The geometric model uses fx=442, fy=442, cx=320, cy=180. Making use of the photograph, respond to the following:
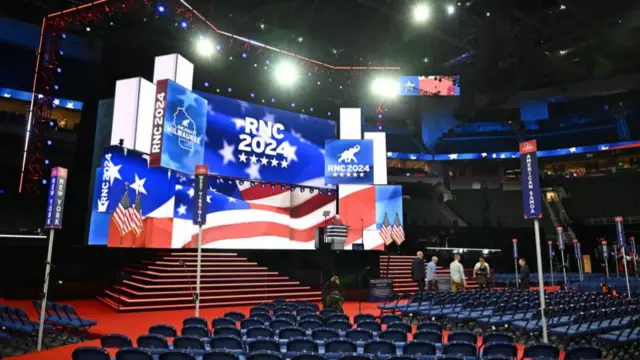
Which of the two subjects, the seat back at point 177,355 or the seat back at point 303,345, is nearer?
the seat back at point 177,355

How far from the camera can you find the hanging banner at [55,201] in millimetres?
8508

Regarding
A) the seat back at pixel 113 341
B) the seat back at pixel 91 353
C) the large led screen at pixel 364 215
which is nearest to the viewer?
the seat back at pixel 91 353

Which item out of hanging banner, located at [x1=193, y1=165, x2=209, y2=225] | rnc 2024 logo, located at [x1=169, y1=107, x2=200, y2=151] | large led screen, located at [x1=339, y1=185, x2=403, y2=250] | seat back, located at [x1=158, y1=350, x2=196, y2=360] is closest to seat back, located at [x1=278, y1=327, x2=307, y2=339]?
seat back, located at [x1=158, y1=350, x2=196, y2=360]

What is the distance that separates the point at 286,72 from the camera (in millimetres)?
19453

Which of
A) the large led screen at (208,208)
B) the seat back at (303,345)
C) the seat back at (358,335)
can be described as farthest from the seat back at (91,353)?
the large led screen at (208,208)

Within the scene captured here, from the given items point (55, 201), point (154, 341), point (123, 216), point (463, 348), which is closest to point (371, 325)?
point (463, 348)

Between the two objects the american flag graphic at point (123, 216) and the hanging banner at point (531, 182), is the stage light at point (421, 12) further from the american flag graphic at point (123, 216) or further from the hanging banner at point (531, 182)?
the american flag graphic at point (123, 216)

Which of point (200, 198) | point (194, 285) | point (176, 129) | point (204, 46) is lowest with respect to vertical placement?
point (194, 285)

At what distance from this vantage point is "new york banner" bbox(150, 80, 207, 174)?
14.9m

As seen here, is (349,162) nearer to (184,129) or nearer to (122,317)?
(184,129)

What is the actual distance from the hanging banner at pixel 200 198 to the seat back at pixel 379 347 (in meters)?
4.88

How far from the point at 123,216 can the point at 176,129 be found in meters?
3.46

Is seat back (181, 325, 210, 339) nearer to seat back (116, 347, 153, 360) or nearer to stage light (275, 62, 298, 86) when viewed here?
seat back (116, 347, 153, 360)

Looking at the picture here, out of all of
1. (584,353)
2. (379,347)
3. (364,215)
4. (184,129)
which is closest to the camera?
(584,353)
